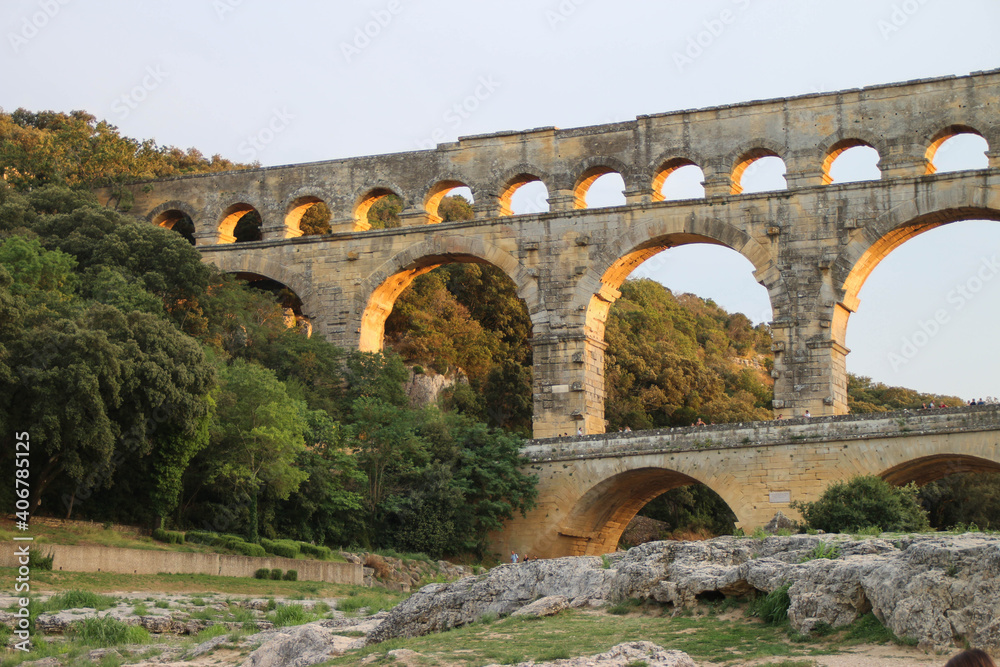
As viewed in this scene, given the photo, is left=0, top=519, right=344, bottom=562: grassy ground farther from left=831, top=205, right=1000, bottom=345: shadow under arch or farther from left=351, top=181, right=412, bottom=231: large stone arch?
left=831, top=205, right=1000, bottom=345: shadow under arch

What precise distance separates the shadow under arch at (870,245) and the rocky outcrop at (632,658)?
2259 centimetres

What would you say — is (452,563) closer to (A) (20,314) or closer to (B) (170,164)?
(A) (20,314)

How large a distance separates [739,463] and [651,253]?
7364 mm

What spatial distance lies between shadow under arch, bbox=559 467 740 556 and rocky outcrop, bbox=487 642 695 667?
2025 centimetres

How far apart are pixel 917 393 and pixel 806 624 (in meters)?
49.4

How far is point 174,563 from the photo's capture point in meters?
23.5

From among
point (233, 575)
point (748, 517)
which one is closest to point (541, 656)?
point (233, 575)

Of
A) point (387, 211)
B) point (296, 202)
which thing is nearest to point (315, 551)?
point (296, 202)

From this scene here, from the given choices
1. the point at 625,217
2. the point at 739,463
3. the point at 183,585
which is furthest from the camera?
the point at 625,217

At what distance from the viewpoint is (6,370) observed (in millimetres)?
22641

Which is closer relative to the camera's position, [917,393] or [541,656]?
[541,656]

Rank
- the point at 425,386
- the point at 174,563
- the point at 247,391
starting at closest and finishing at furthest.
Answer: the point at 174,563, the point at 247,391, the point at 425,386

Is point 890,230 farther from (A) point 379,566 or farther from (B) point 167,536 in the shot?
(B) point 167,536

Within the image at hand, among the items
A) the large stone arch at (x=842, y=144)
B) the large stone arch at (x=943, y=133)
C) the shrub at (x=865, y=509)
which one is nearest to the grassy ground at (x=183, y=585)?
the shrub at (x=865, y=509)
